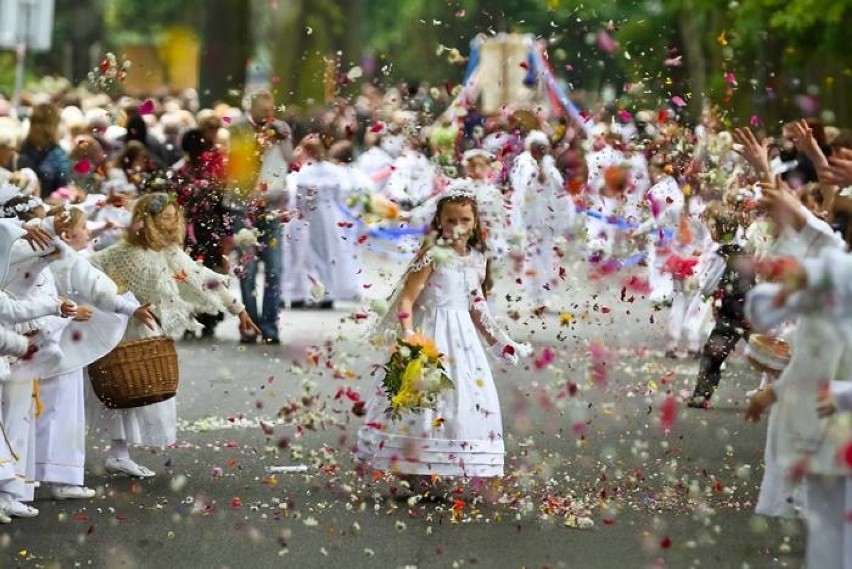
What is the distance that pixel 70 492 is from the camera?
11.1 metres

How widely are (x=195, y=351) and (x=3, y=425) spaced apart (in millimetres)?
8079

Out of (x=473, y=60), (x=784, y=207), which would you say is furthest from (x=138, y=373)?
(x=473, y=60)

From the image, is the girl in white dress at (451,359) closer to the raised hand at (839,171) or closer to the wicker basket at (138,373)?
the wicker basket at (138,373)

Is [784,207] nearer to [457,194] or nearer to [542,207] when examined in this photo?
[457,194]

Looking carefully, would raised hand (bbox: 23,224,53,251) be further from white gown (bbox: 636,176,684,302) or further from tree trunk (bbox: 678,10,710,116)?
tree trunk (bbox: 678,10,710,116)

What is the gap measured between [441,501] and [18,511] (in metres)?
2.07

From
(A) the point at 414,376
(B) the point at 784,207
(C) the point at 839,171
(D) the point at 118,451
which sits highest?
(C) the point at 839,171

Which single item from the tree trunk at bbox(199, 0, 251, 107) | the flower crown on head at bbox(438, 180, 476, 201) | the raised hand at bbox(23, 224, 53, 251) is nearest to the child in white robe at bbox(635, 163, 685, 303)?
the flower crown on head at bbox(438, 180, 476, 201)

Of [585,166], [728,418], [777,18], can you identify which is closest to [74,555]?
[728,418]

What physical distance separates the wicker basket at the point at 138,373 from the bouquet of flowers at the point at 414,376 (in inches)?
49.2

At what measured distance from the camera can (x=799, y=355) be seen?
24.3 feet

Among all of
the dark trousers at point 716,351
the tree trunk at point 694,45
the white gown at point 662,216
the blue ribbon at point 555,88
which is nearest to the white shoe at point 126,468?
the dark trousers at point 716,351

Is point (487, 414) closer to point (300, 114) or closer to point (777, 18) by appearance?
point (300, 114)

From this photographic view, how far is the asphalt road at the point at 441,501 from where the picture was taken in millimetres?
9617
